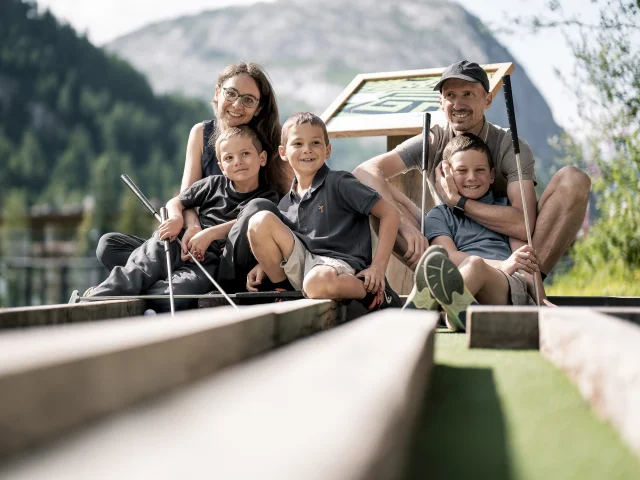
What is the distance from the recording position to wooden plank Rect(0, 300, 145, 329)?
9.04 feet

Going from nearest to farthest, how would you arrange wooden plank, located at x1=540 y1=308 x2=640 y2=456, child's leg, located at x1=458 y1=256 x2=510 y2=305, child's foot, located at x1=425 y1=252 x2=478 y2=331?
wooden plank, located at x1=540 y1=308 x2=640 y2=456, child's foot, located at x1=425 y1=252 x2=478 y2=331, child's leg, located at x1=458 y1=256 x2=510 y2=305

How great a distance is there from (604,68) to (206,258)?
6.23 m

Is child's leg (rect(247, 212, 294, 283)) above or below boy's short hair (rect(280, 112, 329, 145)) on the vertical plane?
below

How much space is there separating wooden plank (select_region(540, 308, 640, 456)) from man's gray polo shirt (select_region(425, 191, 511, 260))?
185 centimetres

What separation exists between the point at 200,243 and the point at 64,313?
1088 mm

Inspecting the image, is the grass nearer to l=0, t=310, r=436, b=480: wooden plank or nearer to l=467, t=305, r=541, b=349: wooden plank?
l=467, t=305, r=541, b=349: wooden plank

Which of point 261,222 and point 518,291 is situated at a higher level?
point 261,222

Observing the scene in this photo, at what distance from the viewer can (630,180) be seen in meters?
8.69

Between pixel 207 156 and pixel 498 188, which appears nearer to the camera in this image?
pixel 498 188

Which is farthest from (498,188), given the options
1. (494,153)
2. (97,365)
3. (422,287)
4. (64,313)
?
(97,365)

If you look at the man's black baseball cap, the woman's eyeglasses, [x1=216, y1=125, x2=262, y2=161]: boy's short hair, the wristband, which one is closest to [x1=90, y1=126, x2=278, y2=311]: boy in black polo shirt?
[x1=216, y1=125, x2=262, y2=161]: boy's short hair

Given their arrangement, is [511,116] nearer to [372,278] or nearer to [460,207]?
[460,207]

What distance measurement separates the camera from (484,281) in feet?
11.2

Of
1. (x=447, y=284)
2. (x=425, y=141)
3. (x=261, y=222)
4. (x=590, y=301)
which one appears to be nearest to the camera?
(x=447, y=284)
